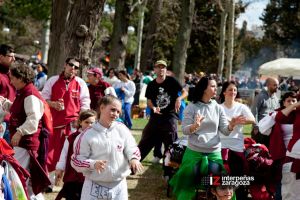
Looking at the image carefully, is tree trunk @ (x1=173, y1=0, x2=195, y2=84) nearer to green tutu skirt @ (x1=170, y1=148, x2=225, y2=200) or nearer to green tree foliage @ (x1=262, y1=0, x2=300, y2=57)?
green tutu skirt @ (x1=170, y1=148, x2=225, y2=200)

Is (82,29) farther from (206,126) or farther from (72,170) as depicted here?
(206,126)

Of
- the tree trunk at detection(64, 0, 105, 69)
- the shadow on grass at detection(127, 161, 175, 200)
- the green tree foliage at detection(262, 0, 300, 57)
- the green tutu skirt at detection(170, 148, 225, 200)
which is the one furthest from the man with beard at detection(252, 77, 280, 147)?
the green tree foliage at detection(262, 0, 300, 57)

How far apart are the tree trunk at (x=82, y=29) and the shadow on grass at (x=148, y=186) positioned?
7.57ft

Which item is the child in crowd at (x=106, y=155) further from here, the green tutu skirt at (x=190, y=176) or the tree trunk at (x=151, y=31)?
the tree trunk at (x=151, y=31)

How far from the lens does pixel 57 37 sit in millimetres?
12156

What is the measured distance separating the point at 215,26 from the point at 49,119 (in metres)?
52.8

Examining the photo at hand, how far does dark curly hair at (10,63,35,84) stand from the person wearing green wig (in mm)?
1861

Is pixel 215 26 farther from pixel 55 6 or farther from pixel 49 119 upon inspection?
pixel 49 119

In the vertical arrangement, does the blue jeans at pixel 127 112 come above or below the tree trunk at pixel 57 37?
below

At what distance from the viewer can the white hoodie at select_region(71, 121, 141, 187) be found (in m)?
5.84

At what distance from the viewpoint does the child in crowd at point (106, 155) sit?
5832 millimetres

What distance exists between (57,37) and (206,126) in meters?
5.27

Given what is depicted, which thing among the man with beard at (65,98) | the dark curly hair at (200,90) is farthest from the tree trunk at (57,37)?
the dark curly hair at (200,90)

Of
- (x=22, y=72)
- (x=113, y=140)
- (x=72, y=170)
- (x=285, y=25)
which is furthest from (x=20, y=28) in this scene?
(x=113, y=140)
